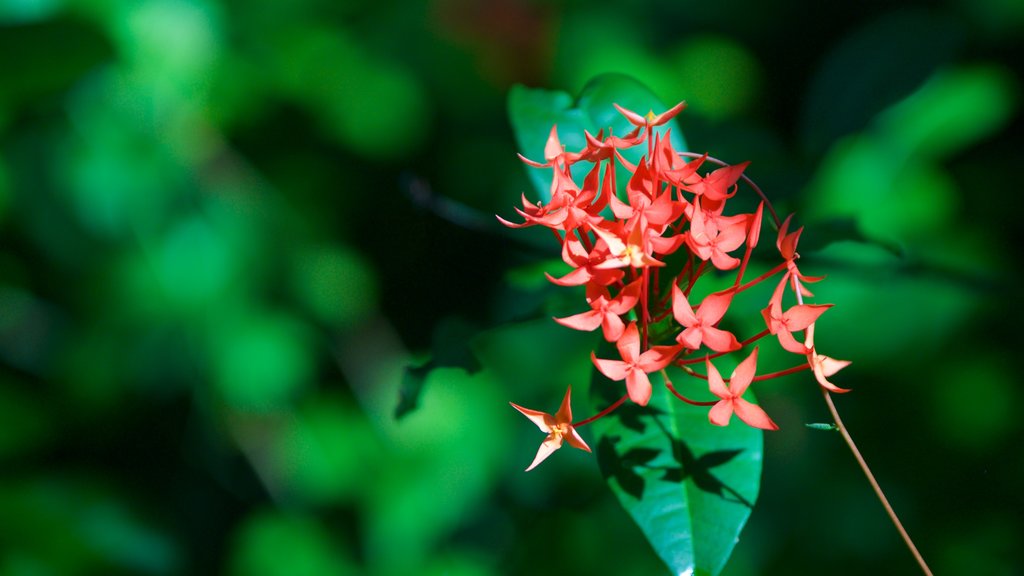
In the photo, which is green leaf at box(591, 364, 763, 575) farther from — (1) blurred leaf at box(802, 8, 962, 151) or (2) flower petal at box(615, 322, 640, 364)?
(1) blurred leaf at box(802, 8, 962, 151)

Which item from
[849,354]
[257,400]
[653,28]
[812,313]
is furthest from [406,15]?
[812,313]

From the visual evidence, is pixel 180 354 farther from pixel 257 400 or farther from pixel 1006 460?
pixel 1006 460

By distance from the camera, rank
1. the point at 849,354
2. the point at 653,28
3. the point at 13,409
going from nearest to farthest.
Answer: the point at 849,354 → the point at 653,28 → the point at 13,409

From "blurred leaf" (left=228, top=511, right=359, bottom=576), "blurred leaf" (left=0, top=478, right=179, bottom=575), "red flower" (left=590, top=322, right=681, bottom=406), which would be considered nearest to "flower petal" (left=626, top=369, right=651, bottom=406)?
"red flower" (left=590, top=322, right=681, bottom=406)

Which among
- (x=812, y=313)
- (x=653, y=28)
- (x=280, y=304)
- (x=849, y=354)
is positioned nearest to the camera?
(x=812, y=313)

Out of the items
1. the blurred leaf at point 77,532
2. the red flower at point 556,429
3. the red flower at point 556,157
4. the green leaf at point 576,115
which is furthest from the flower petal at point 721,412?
the blurred leaf at point 77,532

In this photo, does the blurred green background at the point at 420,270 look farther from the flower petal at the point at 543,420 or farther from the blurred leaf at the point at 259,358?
the flower petal at the point at 543,420

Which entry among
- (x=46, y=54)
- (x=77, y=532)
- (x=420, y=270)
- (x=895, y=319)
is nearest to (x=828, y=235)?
(x=895, y=319)
